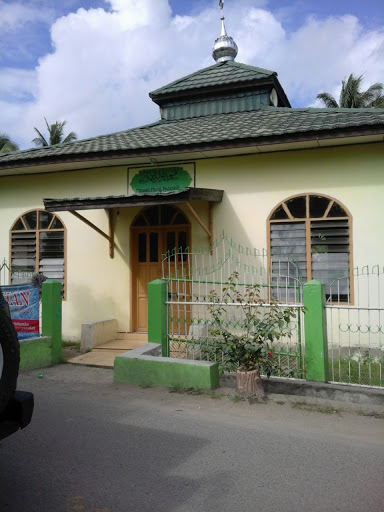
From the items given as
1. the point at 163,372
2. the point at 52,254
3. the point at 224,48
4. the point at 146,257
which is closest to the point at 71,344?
the point at 52,254

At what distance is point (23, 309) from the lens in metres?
7.09

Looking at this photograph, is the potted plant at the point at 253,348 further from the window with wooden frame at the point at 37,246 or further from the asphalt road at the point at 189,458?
the window with wooden frame at the point at 37,246

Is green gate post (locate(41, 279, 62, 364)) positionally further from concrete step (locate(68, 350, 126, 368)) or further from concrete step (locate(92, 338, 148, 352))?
concrete step (locate(92, 338, 148, 352))

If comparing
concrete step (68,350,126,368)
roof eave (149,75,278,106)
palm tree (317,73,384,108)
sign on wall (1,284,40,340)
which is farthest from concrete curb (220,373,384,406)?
palm tree (317,73,384,108)

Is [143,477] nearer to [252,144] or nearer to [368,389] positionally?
[368,389]

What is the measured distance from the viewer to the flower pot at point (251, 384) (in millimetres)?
5293

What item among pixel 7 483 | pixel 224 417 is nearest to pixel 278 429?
pixel 224 417

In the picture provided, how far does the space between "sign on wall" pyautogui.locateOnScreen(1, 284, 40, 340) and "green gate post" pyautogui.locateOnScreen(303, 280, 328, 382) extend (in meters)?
4.34

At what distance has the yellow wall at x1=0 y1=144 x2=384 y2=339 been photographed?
25.4ft

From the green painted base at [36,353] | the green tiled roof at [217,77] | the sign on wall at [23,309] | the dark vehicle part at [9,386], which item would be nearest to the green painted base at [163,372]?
the green painted base at [36,353]

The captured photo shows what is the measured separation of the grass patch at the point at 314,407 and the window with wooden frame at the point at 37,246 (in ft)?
20.7

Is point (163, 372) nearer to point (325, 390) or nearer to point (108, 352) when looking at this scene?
point (325, 390)

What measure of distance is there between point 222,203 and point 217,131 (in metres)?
1.57

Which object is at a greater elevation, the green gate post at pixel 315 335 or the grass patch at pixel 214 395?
the green gate post at pixel 315 335
